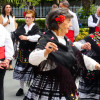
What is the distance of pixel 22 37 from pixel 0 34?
1730 mm

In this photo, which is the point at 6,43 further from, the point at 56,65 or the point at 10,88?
the point at 10,88

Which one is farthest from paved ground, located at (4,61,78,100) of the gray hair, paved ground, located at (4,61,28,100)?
the gray hair

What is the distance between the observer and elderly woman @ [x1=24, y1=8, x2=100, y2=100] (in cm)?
323

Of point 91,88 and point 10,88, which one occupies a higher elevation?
point 91,88

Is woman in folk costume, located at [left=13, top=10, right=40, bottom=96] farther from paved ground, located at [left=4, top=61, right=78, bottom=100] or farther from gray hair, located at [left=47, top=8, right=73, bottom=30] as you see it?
gray hair, located at [left=47, top=8, right=73, bottom=30]

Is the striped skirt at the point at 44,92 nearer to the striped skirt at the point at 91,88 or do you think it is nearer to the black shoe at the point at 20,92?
the striped skirt at the point at 91,88

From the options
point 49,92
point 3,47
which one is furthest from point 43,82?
point 3,47

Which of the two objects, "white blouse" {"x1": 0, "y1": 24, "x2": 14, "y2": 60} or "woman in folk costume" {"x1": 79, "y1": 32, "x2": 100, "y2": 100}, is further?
"woman in folk costume" {"x1": 79, "y1": 32, "x2": 100, "y2": 100}

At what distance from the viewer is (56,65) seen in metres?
3.25

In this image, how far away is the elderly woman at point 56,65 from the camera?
3230 millimetres

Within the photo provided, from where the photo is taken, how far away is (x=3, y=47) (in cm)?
432

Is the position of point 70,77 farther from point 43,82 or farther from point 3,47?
point 3,47

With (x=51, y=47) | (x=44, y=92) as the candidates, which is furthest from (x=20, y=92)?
(x=51, y=47)

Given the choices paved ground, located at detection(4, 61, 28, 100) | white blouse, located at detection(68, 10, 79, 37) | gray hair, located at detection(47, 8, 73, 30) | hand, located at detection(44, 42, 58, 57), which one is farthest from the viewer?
white blouse, located at detection(68, 10, 79, 37)
